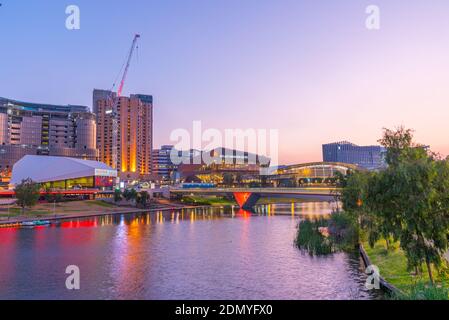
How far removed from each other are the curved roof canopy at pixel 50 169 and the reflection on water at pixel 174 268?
11332 centimetres

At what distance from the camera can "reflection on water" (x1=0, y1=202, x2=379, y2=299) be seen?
3516 centimetres

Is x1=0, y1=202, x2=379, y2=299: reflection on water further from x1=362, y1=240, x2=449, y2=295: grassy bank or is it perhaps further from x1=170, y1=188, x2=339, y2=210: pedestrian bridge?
x1=170, y1=188, x2=339, y2=210: pedestrian bridge

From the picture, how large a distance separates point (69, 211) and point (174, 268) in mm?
83751

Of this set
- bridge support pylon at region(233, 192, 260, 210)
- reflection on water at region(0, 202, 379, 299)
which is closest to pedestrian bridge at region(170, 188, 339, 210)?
bridge support pylon at region(233, 192, 260, 210)

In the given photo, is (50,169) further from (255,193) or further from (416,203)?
(416,203)

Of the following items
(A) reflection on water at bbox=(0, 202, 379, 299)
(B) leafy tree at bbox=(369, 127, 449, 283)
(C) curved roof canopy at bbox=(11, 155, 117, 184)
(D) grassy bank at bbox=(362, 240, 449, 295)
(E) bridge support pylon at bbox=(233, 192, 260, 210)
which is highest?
(C) curved roof canopy at bbox=(11, 155, 117, 184)

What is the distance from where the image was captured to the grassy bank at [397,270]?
101 ft

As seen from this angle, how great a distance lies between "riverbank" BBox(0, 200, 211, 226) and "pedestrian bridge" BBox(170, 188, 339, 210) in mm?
14325

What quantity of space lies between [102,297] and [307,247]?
3052 centimetres

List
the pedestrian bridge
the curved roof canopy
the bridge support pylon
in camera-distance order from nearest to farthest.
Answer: the pedestrian bridge < the bridge support pylon < the curved roof canopy

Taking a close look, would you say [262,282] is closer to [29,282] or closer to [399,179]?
[399,179]

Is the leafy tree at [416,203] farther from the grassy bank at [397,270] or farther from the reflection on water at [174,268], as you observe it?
the reflection on water at [174,268]

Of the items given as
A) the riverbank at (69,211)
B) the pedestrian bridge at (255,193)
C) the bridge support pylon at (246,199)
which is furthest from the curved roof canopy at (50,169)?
the bridge support pylon at (246,199)
